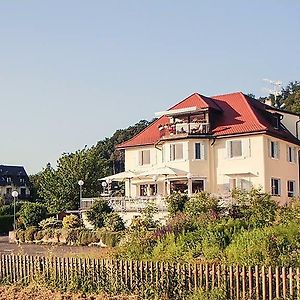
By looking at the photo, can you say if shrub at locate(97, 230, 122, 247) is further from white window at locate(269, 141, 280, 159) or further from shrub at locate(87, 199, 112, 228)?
white window at locate(269, 141, 280, 159)

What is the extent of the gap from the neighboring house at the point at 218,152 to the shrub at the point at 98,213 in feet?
16.6

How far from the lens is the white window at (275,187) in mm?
42812

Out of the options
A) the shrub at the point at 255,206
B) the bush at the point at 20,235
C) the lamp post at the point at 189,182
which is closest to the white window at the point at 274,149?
the lamp post at the point at 189,182

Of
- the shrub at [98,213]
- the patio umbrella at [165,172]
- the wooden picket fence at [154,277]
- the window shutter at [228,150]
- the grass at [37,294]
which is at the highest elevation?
the window shutter at [228,150]

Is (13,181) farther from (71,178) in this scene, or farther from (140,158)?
(140,158)

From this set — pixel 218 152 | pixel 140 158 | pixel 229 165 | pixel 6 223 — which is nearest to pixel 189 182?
pixel 218 152

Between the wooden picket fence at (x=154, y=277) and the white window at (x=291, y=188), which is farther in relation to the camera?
the white window at (x=291, y=188)

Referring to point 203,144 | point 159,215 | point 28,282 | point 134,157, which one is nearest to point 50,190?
point 134,157

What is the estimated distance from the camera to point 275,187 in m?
43.5

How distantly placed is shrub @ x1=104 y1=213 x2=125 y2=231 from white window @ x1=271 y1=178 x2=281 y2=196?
1254cm

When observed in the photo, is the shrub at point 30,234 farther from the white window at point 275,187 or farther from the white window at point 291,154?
the white window at point 291,154

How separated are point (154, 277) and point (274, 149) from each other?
3112 centimetres

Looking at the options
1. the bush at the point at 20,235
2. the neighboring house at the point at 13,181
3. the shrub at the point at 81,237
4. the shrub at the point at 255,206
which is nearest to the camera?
the shrub at the point at 255,206

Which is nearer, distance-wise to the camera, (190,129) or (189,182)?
(189,182)
